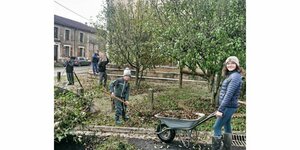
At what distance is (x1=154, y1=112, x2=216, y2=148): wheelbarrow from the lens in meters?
2.29

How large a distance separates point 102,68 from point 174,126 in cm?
72

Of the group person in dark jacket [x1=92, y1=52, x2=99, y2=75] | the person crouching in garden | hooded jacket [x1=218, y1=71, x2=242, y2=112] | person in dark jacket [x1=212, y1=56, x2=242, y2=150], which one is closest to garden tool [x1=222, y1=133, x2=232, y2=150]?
person in dark jacket [x1=212, y1=56, x2=242, y2=150]

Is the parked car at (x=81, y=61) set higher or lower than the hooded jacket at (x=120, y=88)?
higher

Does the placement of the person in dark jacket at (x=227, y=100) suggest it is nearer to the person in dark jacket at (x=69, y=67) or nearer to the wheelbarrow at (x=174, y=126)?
the wheelbarrow at (x=174, y=126)

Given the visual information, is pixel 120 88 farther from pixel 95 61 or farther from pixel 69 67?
pixel 69 67

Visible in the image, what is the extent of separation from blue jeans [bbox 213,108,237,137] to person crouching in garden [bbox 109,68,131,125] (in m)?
0.69

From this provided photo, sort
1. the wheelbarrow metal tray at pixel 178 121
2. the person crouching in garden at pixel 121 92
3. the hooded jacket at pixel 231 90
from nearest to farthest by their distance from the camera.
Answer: the hooded jacket at pixel 231 90
the wheelbarrow metal tray at pixel 178 121
the person crouching in garden at pixel 121 92

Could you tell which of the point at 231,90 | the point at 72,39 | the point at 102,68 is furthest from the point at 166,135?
the point at 72,39

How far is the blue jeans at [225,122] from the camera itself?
221 cm

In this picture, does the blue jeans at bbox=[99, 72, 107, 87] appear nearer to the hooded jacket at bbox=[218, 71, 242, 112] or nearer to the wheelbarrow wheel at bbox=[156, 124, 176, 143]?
the wheelbarrow wheel at bbox=[156, 124, 176, 143]

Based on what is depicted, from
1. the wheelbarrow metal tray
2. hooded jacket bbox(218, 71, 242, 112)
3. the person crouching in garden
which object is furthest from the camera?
the person crouching in garden

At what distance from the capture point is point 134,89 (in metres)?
2.44

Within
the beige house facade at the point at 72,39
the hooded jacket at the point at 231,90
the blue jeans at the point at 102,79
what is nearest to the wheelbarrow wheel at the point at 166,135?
the hooded jacket at the point at 231,90
